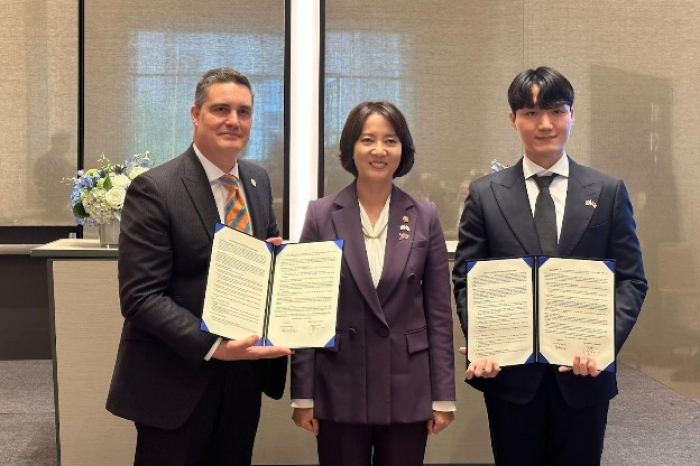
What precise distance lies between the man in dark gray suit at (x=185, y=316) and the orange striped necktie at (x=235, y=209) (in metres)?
0.02

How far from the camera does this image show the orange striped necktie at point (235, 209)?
237 cm

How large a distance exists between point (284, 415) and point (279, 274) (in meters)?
1.88

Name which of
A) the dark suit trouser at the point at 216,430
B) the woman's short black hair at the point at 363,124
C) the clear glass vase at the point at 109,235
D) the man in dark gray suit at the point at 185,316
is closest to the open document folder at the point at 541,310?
the woman's short black hair at the point at 363,124

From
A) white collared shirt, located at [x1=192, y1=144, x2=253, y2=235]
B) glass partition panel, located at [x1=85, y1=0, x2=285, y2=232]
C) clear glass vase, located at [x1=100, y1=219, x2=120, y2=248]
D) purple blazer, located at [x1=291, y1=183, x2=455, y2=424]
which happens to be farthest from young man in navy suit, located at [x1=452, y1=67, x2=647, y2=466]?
glass partition panel, located at [x1=85, y1=0, x2=285, y2=232]

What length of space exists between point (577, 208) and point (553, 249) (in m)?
0.15

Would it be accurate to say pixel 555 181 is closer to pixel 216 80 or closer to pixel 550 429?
pixel 550 429

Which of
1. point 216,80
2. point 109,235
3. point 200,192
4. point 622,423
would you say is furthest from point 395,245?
point 622,423

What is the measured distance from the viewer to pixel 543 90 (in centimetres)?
239

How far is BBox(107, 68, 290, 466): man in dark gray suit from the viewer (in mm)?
2207

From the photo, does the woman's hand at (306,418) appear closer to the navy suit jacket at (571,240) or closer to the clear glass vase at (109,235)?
the navy suit jacket at (571,240)

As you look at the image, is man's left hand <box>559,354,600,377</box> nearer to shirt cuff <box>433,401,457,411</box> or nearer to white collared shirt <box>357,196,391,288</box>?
shirt cuff <box>433,401,457,411</box>

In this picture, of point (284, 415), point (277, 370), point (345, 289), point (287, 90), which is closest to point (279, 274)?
point (345, 289)

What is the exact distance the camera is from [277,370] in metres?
2.53

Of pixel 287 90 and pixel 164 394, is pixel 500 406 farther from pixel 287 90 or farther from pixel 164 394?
pixel 287 90
